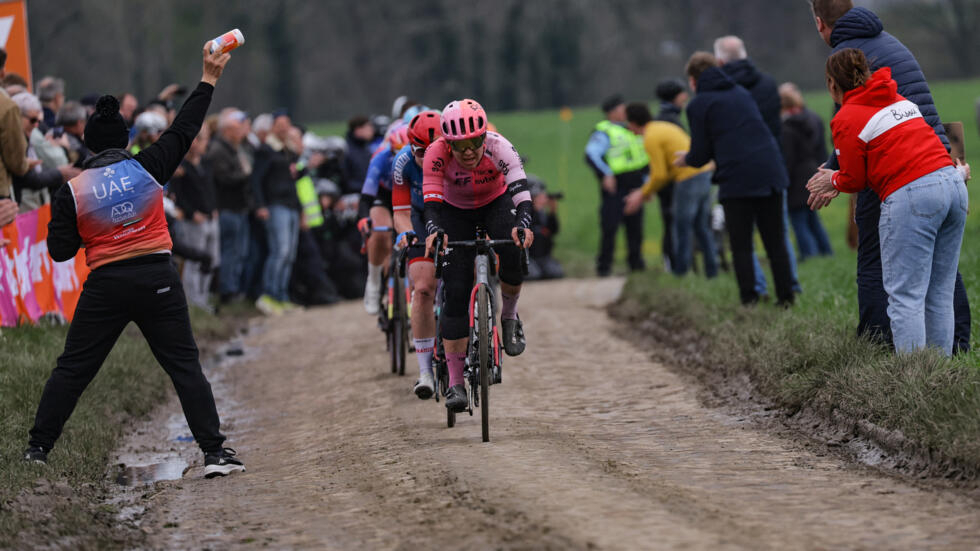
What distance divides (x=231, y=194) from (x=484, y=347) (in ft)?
34.1

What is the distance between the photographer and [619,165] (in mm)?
19109

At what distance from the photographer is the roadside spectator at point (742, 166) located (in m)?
11.9

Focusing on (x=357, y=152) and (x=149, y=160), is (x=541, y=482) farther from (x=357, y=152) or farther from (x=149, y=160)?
(x=357, y=152)

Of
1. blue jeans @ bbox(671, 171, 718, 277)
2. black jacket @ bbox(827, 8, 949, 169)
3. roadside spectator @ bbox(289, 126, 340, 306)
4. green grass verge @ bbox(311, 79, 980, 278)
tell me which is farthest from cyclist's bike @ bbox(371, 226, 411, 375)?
roadside spectator @ bbox(289, 126, 340, 306)

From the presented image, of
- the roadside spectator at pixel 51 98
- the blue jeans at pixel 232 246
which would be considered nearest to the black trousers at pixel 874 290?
the roadside spectator at pixel 51 98

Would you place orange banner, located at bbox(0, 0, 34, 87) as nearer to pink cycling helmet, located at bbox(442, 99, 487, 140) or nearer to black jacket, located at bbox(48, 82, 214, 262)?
black jacket, located at bbox(48, 82, 214, 262)

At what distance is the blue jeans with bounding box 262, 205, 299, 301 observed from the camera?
18109 mm

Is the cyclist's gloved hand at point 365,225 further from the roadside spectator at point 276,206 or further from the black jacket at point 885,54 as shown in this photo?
A: the roadside spectator at point 276,206

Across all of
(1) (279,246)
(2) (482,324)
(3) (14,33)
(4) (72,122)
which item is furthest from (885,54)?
(1) (279,246)

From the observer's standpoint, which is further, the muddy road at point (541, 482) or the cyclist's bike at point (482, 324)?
the cyclist's bike at point (482, 324)

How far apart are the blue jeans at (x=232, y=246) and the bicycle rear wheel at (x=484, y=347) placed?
33.6 ft

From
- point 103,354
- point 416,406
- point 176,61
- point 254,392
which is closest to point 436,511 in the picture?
point 103,354

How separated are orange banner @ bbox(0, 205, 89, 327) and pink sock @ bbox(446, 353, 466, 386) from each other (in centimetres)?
416

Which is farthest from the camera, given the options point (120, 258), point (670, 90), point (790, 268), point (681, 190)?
point (670, 90)
